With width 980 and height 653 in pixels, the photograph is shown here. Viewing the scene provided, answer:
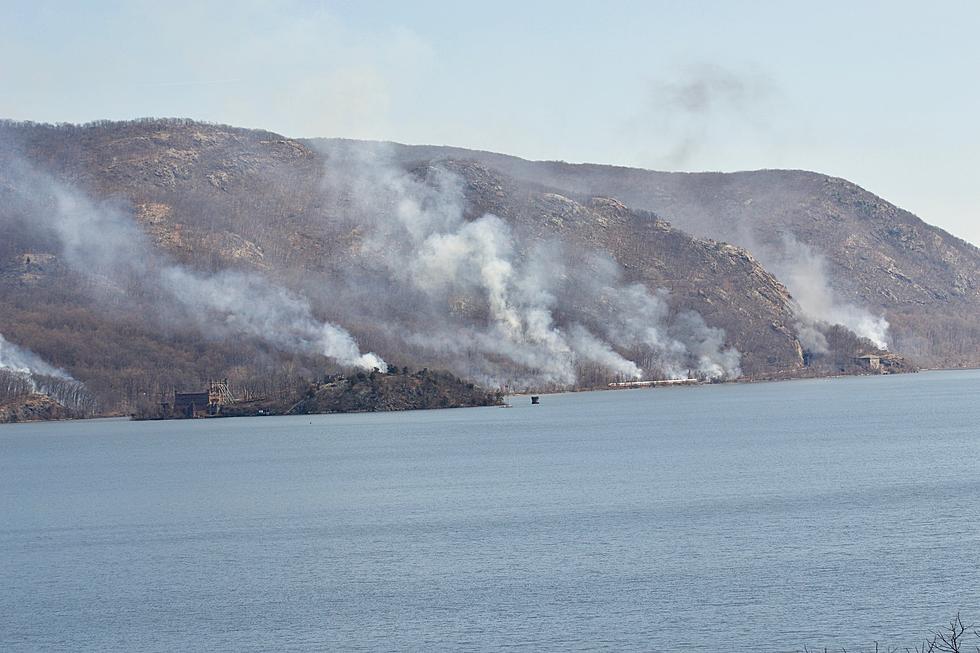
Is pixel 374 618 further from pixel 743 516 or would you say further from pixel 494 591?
pixel 743 516

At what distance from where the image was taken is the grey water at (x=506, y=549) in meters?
48.4

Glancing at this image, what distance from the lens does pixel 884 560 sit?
5672 cm

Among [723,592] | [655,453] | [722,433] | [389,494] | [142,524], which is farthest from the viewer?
[722,433]

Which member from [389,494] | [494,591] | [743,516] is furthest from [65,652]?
[389,494]

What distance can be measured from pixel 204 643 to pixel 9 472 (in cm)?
8270

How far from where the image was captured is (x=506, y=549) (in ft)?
210

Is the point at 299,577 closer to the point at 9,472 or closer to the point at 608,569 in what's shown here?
the point at 608,569

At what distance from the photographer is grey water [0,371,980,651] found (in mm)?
48375

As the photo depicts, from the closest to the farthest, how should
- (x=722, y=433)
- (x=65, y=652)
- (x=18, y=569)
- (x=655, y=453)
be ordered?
(x=65, y=652) → (x=18, y=569) → (x=655, y=453) → (x=722, y=433)

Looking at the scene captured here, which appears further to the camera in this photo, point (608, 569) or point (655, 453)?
point (655, 453)

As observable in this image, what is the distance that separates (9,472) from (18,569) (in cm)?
6276

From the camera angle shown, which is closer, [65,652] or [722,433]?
[65,652]

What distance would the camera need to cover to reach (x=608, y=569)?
57719 millimetres

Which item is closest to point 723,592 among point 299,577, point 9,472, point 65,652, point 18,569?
point 299,577
